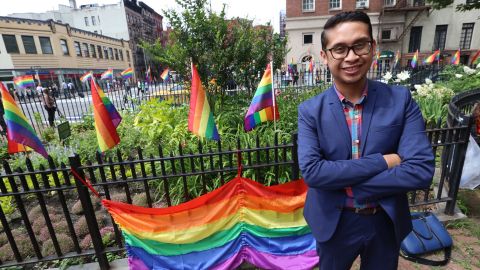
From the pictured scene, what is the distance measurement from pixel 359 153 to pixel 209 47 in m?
5.46

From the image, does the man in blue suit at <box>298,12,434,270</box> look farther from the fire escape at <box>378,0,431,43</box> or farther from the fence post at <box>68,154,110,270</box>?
the fire escape at <box>378,0,431,43</box>

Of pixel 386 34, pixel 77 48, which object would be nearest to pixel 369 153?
pixel 386 34

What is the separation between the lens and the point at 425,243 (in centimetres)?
274

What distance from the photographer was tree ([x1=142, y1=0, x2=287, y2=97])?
618cm

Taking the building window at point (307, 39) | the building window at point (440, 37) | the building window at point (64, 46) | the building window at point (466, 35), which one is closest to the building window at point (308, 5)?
the building window at point (307, 39)

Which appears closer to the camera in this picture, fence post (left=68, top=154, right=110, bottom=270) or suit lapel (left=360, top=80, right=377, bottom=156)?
suit lapel (left=360, top=80, right=377, bottom=156)

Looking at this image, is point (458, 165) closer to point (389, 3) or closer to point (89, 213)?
point (89, 213)

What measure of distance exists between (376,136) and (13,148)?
4.20 m

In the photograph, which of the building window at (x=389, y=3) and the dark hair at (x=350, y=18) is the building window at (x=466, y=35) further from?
the dark hair at (x=350, y=18)

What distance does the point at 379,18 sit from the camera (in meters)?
29.4

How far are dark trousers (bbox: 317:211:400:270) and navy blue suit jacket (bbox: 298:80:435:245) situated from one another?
0.21 ft

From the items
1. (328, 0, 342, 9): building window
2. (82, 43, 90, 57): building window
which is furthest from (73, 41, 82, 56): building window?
(328, 0, 342, 9): building window

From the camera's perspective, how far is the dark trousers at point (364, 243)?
161cm

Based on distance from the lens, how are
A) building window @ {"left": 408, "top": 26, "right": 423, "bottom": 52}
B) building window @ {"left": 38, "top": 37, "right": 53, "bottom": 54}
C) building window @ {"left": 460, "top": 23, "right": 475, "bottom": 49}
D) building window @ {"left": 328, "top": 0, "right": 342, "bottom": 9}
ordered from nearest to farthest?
1. building window @ {"left": 328, "top": 0, "right": 342, "bottom": 9}
2. building window @ {"left": 460, "top": 23, "right": 475, "bottom": 49}
3. building window @ {"left": 408, "top": 26, "right": 423, "bottom": 52}
4. building window @ {"left": 38, "top": 37, "right": 53, "bottom": 54}
